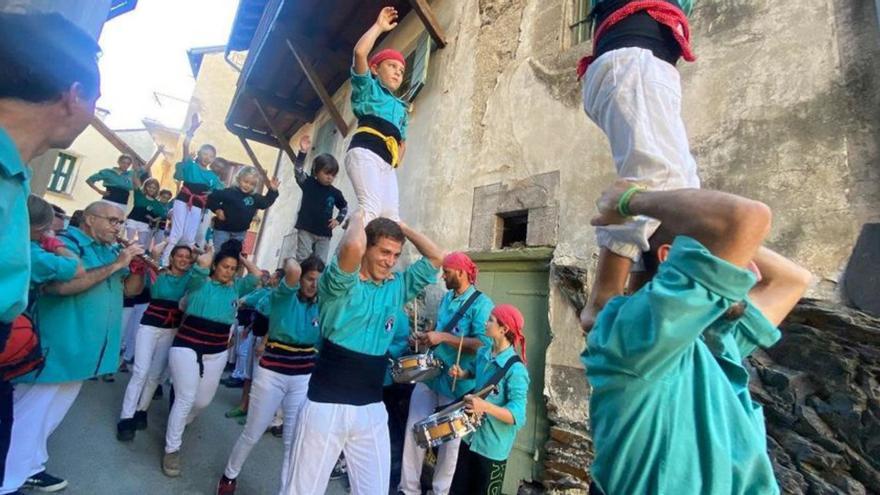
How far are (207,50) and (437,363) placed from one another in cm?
2575

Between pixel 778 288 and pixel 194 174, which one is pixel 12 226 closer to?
pixel 778 288

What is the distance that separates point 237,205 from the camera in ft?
→ 21.1

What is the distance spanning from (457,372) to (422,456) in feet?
3.05

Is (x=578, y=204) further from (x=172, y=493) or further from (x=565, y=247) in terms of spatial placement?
(x=172, y=493)

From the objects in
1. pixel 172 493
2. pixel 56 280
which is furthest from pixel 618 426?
pixel 172 493

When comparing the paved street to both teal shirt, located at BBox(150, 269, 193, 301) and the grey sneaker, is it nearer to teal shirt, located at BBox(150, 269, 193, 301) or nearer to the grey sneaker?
the grey sneaker

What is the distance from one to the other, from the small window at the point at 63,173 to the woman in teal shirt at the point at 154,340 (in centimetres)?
3043

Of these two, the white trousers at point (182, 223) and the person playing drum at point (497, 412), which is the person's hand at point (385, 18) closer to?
the person playing drum at point (497, 412)

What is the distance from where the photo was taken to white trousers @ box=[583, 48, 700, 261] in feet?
4.53

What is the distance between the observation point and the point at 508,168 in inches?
218

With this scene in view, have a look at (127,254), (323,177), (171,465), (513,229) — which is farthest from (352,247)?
(513,229)

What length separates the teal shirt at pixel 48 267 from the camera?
2865mm

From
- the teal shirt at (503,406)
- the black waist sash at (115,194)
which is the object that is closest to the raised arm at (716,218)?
the teal shirt at (503,406)

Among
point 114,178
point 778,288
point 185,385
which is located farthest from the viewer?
point 114,178
